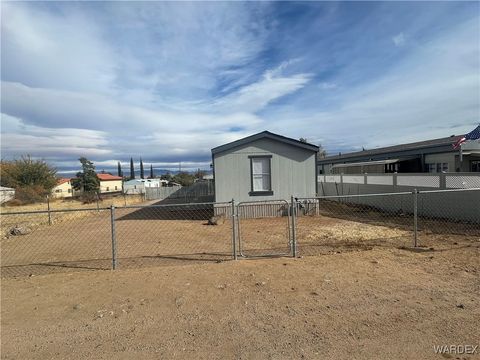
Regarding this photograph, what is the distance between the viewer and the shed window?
14.0m

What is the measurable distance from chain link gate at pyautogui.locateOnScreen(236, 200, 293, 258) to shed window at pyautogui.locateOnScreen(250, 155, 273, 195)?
81 cm

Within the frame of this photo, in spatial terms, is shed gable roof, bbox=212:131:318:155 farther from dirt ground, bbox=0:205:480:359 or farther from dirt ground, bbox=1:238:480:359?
dirt ground, bbox=1:238:480:359

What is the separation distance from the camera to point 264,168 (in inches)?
554

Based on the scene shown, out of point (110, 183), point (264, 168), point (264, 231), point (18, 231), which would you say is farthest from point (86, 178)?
point (264, 231)

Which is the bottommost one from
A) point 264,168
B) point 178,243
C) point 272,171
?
point 178,243

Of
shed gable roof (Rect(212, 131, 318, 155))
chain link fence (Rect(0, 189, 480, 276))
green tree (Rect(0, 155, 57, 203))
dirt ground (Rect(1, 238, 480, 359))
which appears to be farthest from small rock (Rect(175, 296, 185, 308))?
green tree (Rect(0, 155, 57, 203))

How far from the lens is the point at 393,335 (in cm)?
331

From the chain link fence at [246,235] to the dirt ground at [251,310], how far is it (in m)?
0.92

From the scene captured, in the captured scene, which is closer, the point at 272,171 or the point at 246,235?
the point at 246,235

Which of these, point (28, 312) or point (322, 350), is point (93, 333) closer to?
point (28, 312)

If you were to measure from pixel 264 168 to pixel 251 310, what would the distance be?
10.3 meters

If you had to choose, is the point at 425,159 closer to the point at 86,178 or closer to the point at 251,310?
the point at 251,310

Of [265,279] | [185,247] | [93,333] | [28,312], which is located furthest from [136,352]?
[185,247]

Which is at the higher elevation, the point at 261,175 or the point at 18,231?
the point at 261,175
